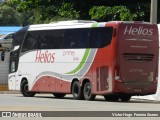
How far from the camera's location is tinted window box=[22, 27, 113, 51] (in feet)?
90.6

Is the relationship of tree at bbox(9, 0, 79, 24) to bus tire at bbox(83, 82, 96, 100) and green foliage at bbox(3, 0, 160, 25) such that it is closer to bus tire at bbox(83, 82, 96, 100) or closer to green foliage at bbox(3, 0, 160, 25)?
green foliage at bbox(3, 0, 160, 25)

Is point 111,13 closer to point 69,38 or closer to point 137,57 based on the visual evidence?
point 69,38

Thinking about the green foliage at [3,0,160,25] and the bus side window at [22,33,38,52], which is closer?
the bus side window at [22,33,38,52]

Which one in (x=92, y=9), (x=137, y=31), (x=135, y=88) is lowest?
(x=135, y=88)

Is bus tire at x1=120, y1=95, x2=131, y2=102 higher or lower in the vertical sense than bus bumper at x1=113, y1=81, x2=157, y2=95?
lower

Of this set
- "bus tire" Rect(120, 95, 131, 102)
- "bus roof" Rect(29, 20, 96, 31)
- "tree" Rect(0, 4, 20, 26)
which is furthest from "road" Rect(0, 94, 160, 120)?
"tree" Rect(0, 4, 20, 26)

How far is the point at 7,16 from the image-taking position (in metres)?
107

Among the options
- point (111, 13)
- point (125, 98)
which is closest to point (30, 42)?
point (125, 98)

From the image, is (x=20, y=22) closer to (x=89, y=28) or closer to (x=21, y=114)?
(x=89, y=28)

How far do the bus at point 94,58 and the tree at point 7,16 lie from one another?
245ft

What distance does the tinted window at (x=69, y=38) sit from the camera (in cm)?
2762

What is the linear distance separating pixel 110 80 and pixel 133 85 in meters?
1.09

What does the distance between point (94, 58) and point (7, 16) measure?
8068cm

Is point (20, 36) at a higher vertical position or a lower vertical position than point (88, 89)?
higher
